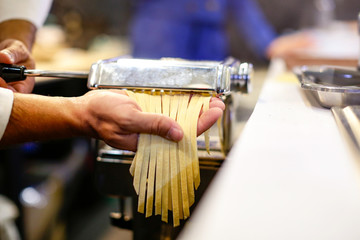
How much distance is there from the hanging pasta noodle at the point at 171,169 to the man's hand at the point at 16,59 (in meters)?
0.32

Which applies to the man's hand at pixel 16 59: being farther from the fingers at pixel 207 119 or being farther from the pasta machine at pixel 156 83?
the fingers at pixel 207 119

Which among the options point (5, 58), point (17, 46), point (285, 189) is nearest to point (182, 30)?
point (17, 46)

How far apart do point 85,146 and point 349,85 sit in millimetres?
2128

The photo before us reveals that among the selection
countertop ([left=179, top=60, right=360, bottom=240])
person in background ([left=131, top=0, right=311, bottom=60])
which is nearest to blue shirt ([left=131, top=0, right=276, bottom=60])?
person in background ([left=131, top=0, right=311, bottom=60])

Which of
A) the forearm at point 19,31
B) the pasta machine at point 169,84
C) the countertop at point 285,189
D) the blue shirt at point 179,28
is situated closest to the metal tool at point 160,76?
the pasta machine at point 169,84

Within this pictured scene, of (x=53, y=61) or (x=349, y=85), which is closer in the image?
(x=349, y=85)

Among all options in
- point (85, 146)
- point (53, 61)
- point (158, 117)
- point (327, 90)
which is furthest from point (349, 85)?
point (85, 146)

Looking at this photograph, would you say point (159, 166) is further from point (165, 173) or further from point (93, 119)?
point (93, 119)

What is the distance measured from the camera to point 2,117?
57 cm

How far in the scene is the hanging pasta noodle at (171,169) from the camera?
54 centimetres

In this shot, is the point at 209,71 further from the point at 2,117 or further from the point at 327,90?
the point at 2,117

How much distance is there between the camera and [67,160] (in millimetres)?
2340

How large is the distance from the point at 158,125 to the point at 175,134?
0.09 feet

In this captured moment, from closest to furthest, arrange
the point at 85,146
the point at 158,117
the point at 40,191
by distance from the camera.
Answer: the point at 158,117, the point at 40,191, the point at 85,146
